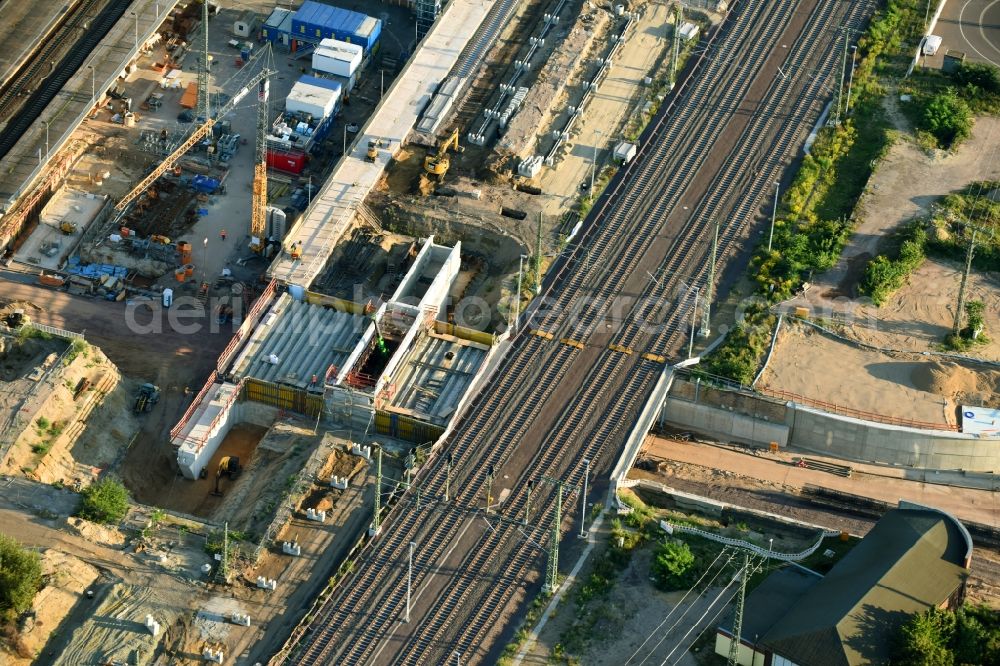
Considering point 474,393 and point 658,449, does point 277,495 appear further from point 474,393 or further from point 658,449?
point 658,449

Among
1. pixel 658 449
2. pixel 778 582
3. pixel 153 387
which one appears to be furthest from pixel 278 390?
pixel 778 582

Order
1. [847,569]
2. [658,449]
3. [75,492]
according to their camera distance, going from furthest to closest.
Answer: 1. [658,449]
2. [75,492]
3. [847,569]

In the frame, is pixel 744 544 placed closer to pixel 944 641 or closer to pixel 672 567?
pixel 672 567

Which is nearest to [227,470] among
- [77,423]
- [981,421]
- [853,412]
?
[77,423]

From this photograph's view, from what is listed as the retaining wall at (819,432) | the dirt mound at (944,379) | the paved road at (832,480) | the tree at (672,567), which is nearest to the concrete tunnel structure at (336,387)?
the paved road at (832,480)

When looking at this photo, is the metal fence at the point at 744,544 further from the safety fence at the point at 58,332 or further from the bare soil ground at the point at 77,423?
the safety fence at the point at 58,332

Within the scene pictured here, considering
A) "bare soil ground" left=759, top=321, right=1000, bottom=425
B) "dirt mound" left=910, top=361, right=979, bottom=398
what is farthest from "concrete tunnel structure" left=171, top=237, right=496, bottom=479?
"dirt mound" left=910, top=361, right=979, bottom=398

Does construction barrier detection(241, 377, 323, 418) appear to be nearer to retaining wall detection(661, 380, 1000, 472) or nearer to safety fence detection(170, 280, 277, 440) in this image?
safety fence detection(170, 280, 277, 440)
